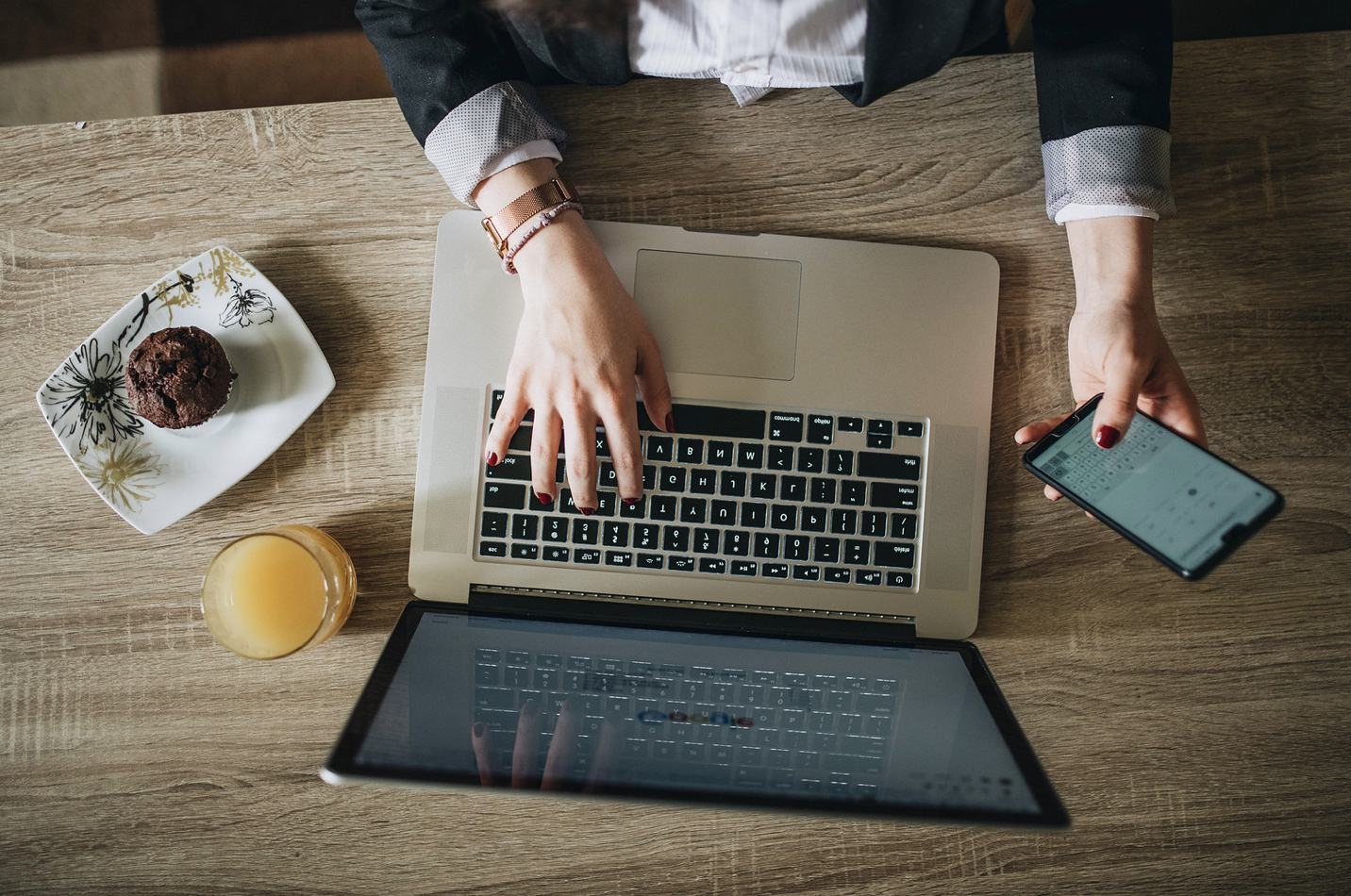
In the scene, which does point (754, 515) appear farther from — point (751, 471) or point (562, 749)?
point (562, 749)

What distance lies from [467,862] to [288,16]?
1.38m

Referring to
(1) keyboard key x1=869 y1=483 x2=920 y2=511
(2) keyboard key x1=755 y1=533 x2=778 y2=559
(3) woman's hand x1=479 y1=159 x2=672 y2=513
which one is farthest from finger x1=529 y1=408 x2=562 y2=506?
(1) keyboard key x1=869 y1=483 x2=920 y2=511

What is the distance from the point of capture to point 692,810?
2.40 feet

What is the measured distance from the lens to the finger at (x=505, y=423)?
0.69 metres

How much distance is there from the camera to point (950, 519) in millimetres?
715

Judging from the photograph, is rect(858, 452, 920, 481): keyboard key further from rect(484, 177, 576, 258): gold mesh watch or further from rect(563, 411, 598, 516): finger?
rect(484, 177, 576, 258): gold mesh watch

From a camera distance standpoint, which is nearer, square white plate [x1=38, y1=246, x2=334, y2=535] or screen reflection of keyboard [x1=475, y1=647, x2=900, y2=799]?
screen reflection of keyboard [x1=475, y1=647, x2=900, y2=799]

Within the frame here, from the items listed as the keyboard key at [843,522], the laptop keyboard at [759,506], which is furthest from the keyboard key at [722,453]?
the keyboard key at [843,522]

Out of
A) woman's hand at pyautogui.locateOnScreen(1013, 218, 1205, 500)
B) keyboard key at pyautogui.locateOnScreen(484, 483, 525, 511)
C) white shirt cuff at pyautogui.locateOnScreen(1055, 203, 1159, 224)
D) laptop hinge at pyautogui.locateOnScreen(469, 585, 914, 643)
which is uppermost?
white shirt cuff at pyautogui.locateOnScreen(1055, 203, 1159, 224)

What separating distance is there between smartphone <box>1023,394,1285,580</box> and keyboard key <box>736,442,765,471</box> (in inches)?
9.4

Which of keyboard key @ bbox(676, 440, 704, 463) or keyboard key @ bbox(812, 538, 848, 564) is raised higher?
keyboard key @ bbox(676, 440, 704, 463)

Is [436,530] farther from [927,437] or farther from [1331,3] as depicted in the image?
[1331,3]

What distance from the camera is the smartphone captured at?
1.95ft

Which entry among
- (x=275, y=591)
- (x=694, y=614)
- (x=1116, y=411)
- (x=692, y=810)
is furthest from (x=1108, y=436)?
(x=275, y=591)
